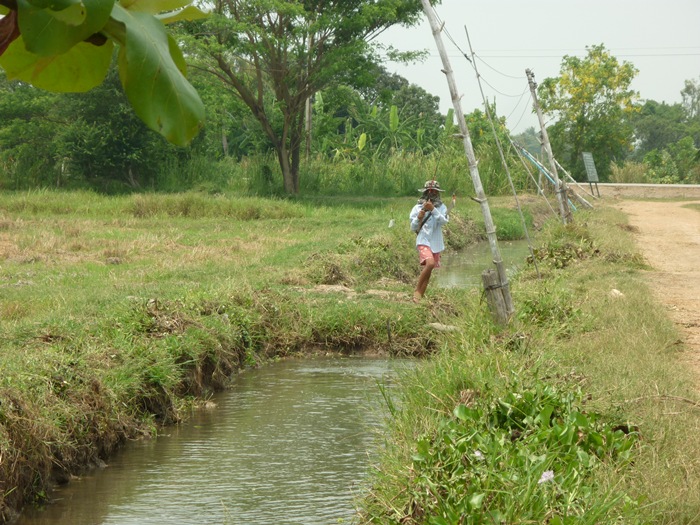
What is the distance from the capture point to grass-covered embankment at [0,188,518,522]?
6055 millimetres

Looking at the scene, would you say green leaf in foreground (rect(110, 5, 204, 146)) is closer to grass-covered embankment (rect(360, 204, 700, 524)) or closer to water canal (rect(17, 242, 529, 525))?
grass-covered embankment (rect(360, 204, 700, 524))

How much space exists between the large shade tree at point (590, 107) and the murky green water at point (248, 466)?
99.8 feet

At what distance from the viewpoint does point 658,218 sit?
23969mm

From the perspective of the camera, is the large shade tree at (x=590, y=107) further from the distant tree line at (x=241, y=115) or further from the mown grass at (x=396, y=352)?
the mown grass at (x=396, y=352)

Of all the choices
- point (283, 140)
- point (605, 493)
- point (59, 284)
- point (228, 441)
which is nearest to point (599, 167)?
point (283, 140)

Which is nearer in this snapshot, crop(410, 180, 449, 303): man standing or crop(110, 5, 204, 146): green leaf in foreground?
crop(110, 5, 204, 146): green leaf in foreground

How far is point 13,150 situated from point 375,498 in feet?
70.9

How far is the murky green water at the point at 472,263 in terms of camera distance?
13.9 meters

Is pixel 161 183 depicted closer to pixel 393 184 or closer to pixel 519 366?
pixel 393 184

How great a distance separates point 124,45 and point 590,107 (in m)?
38.1

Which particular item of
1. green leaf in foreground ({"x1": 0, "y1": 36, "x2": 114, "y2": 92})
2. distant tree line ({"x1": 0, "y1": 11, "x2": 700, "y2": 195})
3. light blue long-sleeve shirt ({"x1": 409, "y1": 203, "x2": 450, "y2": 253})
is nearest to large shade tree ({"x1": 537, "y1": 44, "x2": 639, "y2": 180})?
distant tree line ({"x1": 0, "y1": 11, "x2": 700, "y2": 195})

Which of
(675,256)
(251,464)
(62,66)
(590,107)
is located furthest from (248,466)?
(590,107)

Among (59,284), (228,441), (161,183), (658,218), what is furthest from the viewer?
(161,183)

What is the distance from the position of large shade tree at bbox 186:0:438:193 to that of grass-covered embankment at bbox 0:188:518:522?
579 cm
